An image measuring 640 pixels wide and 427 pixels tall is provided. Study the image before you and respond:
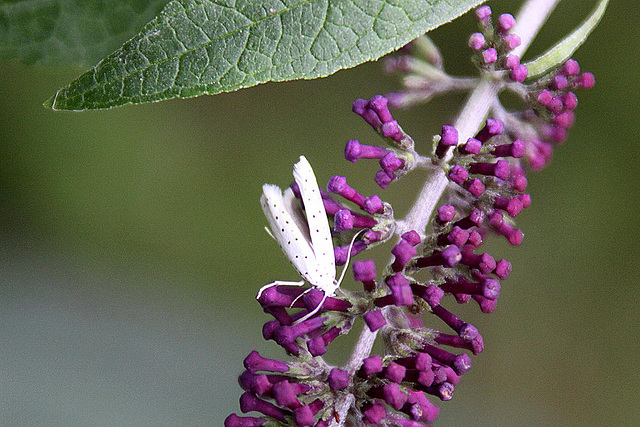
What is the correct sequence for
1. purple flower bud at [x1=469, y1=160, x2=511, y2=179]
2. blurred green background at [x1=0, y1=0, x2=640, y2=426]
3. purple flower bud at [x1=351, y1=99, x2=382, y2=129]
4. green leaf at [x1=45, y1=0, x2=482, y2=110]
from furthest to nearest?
blurred green background at [x1=0, y1=0, x2=640, y2=426]
purple flower bud at [x1=351, y1=99, x2=382, y2=129]
purple flower bud at [x1=469, y1=160, x2=511, y2=179]
green leaf at [x1=45, y1=0, x2=482, y2=110]

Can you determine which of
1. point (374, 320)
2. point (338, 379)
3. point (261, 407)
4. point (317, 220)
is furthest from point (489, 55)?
point (261, 407)

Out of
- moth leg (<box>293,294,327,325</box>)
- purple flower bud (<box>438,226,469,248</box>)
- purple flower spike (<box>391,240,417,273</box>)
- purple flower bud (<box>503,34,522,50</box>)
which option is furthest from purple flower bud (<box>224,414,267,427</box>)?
purple flower bud (<box>503,34,522,50</box>)

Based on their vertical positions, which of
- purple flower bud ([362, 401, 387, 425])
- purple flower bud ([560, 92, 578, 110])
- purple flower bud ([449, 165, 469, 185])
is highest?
purple flower bud ([560, 92, 578, 110])

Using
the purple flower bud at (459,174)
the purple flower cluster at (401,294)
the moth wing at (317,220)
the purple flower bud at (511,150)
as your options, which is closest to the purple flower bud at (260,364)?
the purple flower cluster at (401,294)

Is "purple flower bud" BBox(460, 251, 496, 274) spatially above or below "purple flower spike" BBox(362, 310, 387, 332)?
above

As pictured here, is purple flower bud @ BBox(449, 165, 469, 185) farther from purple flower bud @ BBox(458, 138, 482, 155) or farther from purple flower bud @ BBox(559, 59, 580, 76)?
purple flower bud @ BBox(559, 59, 580, 76)

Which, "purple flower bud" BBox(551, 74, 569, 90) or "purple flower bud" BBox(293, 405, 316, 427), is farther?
"purple flower bud" BBox(551, 74, 569, 90)

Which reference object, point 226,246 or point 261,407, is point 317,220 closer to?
point 261,407

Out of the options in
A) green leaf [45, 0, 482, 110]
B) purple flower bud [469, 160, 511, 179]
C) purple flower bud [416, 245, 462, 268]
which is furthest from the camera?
purple flower bud [469, 160, 511, 179]
